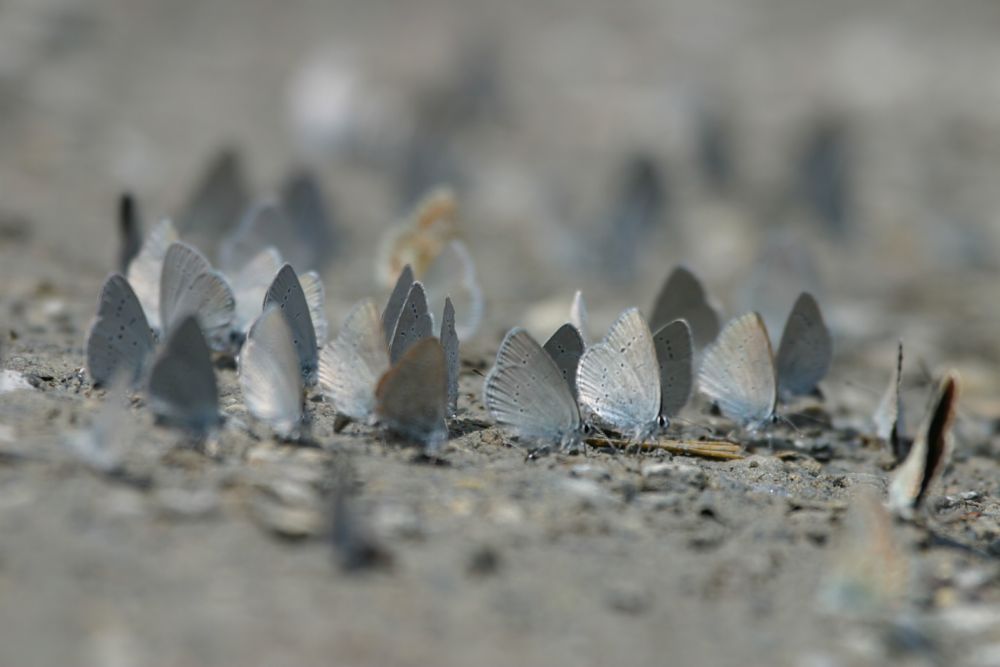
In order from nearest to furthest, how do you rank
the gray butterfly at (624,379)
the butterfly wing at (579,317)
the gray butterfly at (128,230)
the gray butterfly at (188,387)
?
the gray butterfly at (188,387)
the gray butterfly at (624,379)
the butterfly wing at (579,317)
the gray butterfly at (128,230)

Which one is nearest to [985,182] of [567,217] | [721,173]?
[721,173]

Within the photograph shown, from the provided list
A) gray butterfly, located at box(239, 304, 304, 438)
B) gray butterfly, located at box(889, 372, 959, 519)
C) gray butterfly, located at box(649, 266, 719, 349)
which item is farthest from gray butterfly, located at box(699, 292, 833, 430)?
gray butterfly, located at box(239, 304, 304, 438)

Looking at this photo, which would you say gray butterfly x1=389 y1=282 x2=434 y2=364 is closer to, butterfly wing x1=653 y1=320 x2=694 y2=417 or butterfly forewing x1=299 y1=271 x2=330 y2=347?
butterfly forewing x1=299 y1=271 x2=330 y2=347

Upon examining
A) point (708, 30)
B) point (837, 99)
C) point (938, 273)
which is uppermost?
point (708, 30)

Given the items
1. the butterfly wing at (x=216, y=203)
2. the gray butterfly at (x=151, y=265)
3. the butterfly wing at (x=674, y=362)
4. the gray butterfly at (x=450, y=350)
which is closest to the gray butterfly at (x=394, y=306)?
the gray butterfly at (x=450, y=350)

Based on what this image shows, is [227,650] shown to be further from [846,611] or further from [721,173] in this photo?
[721,173]

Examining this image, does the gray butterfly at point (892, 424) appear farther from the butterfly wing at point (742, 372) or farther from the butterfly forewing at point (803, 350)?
the butterfly wing at point (742, 372)

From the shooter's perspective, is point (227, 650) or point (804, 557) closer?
point (227, 650)
